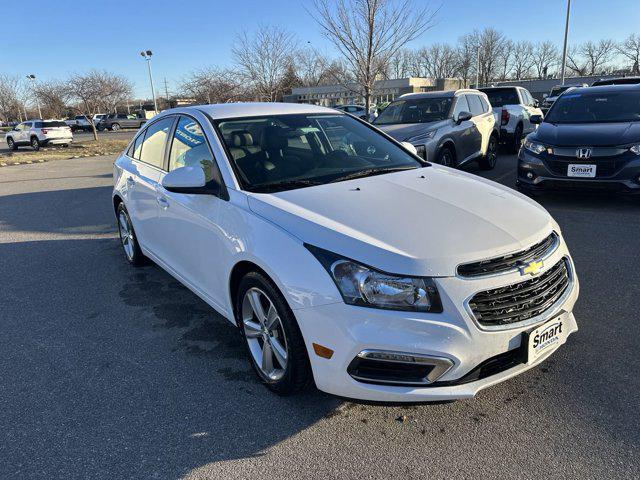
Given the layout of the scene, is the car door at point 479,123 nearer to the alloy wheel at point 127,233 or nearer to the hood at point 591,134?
the hood at point 591,134

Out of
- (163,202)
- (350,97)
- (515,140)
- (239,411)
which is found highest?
(350,97)

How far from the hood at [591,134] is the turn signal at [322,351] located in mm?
5644

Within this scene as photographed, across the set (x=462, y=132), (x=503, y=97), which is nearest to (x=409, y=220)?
(x=462, y=132)

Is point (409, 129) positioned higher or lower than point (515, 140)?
higher

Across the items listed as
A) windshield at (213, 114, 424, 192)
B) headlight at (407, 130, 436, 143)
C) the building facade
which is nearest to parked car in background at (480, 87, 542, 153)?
headlight at (407, 130, 436, 143)

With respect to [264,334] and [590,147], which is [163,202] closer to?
[264,334]

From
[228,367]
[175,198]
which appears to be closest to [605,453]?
[228,367]

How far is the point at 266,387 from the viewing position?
2.96 m

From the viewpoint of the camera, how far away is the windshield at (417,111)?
29.7 feet

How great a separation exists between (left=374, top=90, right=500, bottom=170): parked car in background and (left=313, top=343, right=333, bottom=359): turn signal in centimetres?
608

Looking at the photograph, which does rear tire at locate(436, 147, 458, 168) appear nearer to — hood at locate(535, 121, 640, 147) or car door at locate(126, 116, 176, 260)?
hood at locate(535, 121, 640, 147)

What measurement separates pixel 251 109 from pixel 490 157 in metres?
7.72

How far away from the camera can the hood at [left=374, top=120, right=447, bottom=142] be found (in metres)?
8.30

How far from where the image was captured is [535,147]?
6922mm
